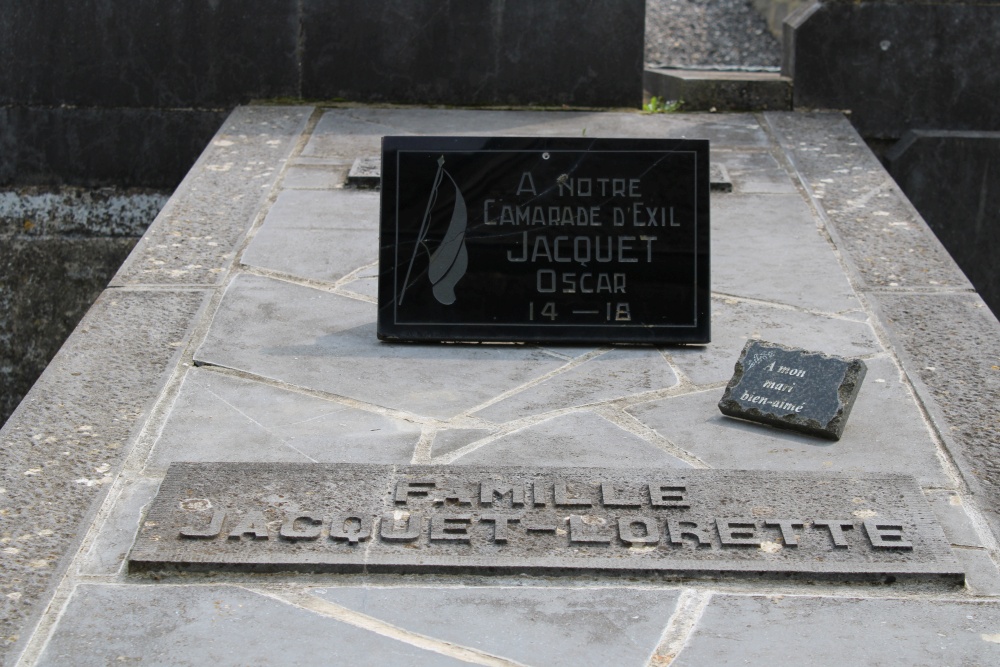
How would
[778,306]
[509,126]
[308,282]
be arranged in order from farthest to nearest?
[509,126] < [308,282] < [778,306]

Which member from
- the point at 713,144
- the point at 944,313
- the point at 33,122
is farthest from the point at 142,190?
the point at 944,313

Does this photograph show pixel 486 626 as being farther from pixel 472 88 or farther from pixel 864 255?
pixel 472 88

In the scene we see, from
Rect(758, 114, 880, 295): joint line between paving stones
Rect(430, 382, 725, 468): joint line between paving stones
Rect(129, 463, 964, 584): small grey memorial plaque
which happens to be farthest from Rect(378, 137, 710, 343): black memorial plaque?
Rect(129, 463, 964, 584): small grey memorial plaque

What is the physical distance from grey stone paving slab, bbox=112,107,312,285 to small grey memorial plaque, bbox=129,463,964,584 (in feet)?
4.84

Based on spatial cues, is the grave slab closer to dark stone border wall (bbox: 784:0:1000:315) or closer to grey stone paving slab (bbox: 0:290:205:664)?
grey stone paving slab (bbox: 0:290:205:664)

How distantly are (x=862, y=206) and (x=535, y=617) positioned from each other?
9.92ft

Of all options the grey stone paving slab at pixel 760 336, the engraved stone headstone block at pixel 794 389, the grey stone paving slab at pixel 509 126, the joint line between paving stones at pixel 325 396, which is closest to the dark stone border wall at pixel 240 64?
the grey stone paving slab at pixel 509 126

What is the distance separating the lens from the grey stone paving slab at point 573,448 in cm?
304

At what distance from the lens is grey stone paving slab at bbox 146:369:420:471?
3053mm

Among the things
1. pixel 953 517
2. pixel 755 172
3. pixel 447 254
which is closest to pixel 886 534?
pixel 953 517

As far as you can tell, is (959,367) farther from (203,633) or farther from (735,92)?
(735,92)

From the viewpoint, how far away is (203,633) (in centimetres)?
238

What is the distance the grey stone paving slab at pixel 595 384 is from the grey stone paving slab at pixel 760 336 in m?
0.08

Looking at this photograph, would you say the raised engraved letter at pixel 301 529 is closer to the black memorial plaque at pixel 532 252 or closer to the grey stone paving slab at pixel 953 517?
the black memorial plaque at pixel 532 252
